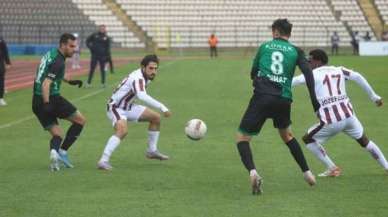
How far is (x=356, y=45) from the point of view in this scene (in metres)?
53.7

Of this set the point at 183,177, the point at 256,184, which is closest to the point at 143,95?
the point at 183,177

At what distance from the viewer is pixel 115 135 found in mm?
11531

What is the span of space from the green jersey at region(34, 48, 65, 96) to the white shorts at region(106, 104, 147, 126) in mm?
845

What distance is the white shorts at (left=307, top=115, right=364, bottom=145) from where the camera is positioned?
1054 cm

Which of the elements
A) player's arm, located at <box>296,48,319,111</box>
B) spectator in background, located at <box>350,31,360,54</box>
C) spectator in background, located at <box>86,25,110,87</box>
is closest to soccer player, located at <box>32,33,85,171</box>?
player's arm, located at <box>296,48,319,111</box>

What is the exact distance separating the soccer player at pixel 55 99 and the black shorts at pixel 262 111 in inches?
118

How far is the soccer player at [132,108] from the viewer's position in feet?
37.0

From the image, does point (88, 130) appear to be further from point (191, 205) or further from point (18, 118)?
point (191, 205)

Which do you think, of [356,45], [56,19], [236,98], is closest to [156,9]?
[56,19]

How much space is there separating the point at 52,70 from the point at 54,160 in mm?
1211

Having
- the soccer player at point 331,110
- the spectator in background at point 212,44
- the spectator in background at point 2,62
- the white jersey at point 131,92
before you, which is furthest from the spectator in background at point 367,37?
the soccer player at point 331,110

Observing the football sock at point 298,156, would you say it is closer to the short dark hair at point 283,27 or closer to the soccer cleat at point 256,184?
the soccer cleat at point 256,184

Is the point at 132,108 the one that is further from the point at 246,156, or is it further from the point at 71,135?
the point at 246,156

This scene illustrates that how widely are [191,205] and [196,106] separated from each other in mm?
12328
